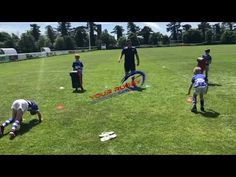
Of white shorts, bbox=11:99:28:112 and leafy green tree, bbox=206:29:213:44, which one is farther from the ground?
leafy green tree, bbox=206:29:213:44

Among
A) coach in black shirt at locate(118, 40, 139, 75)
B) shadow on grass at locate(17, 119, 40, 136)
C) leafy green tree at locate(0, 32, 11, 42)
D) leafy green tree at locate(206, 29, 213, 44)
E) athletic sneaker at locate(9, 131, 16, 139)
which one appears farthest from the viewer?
leafy green tree at locate(0, 32, 11, 42)

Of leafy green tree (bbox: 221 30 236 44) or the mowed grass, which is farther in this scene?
leafy green tree (bbox: 221 30 236 44)

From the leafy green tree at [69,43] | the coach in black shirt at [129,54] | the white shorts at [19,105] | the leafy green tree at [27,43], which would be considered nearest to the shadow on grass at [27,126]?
the white shorts at [19,105]

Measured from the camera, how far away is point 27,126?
889 centimetres

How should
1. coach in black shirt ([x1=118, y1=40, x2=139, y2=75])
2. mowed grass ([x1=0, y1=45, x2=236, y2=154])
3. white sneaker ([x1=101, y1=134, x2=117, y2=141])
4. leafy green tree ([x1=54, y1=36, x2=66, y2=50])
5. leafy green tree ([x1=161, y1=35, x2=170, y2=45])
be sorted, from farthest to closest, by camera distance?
leafy green tree ([x1=161, y1=35, x2=170, y2=45]) → leafy green tree ([x1=54, y1=36, x2=66, y2=50]) → coach in black shirt ([x1=118, y1=40, x2=139, y2=75]) → white sneaker ([x1=101, y1=134, x2=117, y2=141]) → mowed grass ([x1=0, y1=45, x2=236, y2=154])

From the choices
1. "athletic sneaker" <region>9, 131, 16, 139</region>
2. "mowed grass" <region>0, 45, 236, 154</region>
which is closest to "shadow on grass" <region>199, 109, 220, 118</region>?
"mowed grass" <region>0, 45, 236, 154</region>

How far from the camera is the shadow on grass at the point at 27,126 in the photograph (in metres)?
8.37

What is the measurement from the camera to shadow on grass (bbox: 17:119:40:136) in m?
8.37

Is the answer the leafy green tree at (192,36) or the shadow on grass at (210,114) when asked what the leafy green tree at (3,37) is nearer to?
the leafy green tree at (192,36)

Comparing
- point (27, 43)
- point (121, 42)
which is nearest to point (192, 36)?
point (121, 42)

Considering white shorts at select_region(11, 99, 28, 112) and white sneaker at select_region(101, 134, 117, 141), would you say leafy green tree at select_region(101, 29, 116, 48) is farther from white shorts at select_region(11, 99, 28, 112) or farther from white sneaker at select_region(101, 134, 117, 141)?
white sneaker at select_region(101, 134, 117, 141)
